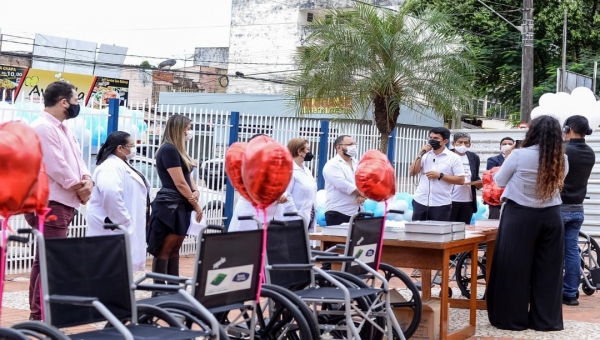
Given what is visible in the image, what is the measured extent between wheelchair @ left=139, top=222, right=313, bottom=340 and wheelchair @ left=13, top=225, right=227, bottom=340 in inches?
5.5

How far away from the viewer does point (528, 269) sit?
24.3 ft

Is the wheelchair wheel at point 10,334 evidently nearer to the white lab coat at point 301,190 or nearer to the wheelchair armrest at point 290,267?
the wheelchair armrest at point 290,267

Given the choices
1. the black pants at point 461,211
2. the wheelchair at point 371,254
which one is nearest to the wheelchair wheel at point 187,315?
the wheelchair at point 371,254

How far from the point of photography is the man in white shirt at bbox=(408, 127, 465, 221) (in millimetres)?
9453

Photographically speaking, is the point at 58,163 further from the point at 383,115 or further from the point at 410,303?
the point at 383,115

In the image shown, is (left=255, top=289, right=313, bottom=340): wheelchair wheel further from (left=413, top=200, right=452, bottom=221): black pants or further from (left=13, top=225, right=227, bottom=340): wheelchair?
(left=413, top=200, right=452, bottom=221): black pants

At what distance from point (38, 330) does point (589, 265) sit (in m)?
7.56

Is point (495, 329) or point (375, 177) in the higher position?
point (375, 177)

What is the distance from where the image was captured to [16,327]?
3865 mm

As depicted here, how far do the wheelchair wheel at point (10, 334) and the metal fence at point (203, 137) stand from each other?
5.68 m

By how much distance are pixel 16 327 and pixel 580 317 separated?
19.7 ft

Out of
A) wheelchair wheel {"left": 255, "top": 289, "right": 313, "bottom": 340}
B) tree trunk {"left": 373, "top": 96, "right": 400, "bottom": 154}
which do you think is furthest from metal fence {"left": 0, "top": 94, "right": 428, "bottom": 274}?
wheelchair wheel {"left": 255, "top": 289, "right": 313, "bottom": 340}

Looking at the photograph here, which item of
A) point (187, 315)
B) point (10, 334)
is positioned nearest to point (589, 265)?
point (187, 315)

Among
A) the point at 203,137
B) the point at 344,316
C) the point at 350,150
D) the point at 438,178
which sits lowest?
the point at 344,316
